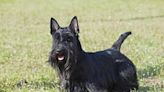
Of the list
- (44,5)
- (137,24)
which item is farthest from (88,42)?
(44,5)

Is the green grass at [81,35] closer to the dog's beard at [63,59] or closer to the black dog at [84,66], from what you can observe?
the black dog at [84,66]

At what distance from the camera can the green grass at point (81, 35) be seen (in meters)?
10.5

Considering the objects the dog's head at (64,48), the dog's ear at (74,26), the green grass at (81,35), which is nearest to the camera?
the dog's head at (64,48)

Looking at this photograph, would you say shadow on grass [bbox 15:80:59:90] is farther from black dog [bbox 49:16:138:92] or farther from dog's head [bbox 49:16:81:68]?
dog's head [bbox 49:16:81:68]

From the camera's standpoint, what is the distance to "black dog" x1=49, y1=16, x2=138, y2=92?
7.33 meters

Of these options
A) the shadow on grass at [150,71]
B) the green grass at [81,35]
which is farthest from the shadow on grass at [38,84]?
the shadow on grass at [150,71]

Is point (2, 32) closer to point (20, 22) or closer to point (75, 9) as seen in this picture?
point (20, 22)

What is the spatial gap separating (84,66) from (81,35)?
12041 millimetres

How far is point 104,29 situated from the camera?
72.0 feet

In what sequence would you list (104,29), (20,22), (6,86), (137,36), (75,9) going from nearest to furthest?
1. (6,86)
2. (137,36)
3. (104,29)
4. (20,22)
5. (75,9)

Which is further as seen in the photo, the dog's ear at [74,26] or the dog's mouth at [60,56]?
the dog's ear at [74,26]

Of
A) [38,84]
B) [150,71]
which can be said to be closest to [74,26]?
[38,84]

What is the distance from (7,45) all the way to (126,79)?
894 centimetres

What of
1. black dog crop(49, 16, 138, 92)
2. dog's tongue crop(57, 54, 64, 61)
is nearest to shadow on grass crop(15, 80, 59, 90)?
black dog crop(49, 16, 138, 92)
